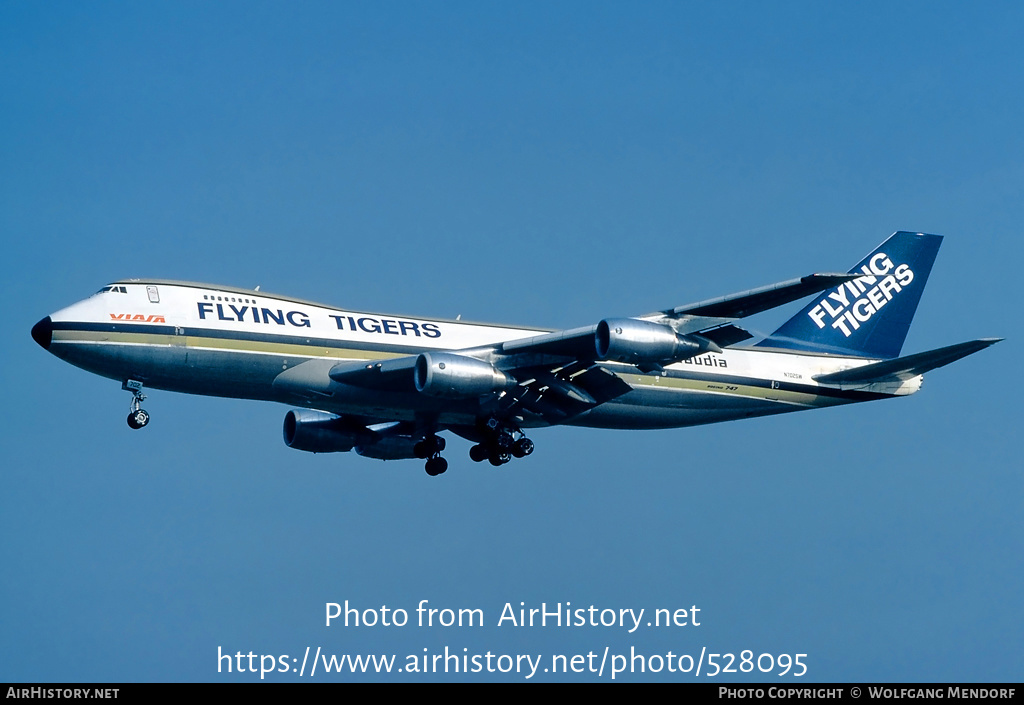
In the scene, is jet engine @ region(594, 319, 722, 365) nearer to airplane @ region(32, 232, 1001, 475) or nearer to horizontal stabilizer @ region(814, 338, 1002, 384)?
airplane @ region(32, 232, 1001, 475)

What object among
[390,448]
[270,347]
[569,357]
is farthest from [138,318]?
[569,357]

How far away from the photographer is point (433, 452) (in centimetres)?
5009

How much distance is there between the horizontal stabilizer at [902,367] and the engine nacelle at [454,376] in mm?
15131

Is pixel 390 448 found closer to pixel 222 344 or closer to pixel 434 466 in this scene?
pixel 434 466

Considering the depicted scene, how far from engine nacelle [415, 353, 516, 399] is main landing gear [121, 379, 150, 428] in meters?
9.31

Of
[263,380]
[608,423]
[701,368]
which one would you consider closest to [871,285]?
[701,368]

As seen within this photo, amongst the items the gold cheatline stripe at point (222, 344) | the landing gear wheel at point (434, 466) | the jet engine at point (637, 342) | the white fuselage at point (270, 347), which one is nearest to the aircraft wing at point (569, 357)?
the jet engine at point (637, 342)

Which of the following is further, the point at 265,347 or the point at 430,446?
the point at 430,446

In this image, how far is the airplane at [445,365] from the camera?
42656mm

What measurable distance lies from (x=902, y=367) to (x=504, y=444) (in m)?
15.4

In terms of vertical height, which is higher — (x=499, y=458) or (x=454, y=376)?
(x=499, y=458)

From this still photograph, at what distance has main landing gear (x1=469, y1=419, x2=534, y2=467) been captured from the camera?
155 ft

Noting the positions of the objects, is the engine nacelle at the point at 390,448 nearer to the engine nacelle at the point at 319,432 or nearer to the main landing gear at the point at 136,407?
the engine nacelle at the point at 319,432

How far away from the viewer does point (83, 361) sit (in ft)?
141
